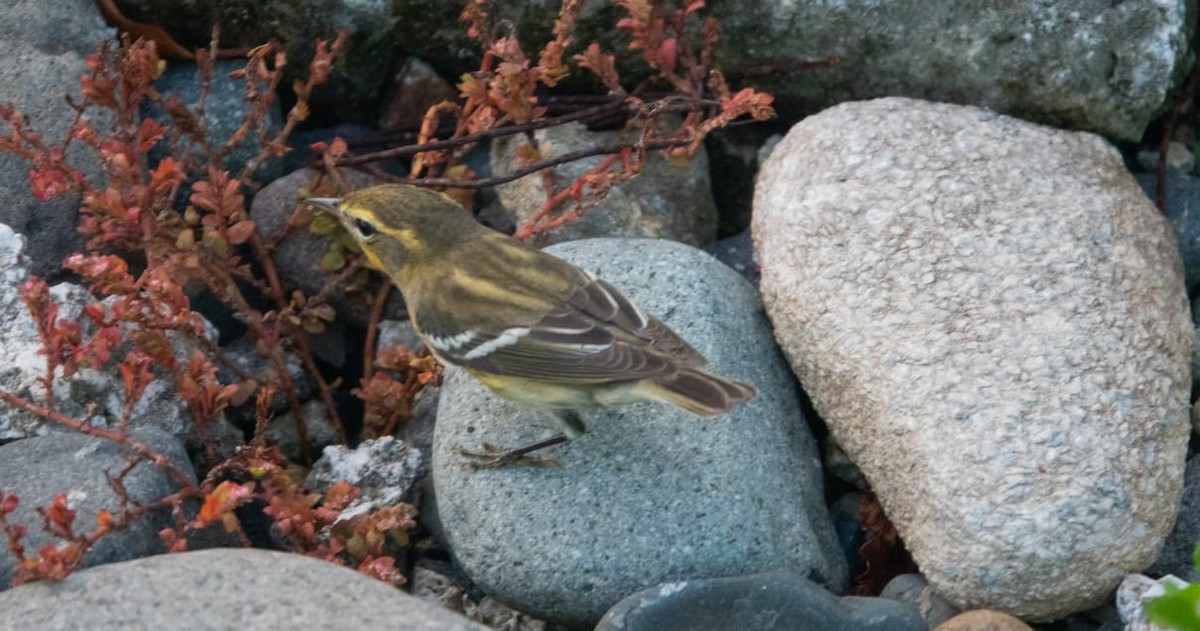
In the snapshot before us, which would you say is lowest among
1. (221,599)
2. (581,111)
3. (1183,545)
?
(1183,545)

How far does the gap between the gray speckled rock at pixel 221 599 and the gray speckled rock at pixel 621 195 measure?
2.27 meters

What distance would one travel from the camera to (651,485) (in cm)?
470

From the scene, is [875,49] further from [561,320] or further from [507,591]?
[507,591]

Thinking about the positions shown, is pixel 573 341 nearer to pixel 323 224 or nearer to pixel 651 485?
pixel 651 485

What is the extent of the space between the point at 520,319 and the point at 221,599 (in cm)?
Answer: 152

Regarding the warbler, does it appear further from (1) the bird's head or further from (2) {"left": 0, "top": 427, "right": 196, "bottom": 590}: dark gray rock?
(2) {"left": 0, "top": 427, "right": 196, "bottom": 590}: dark gray rock

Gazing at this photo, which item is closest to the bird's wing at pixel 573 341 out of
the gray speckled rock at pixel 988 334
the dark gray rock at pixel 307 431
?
the gray speckled rock at pixel 988 334

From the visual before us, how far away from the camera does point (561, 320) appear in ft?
15.9

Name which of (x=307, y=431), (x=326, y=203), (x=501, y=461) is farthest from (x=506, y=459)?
(x=326, y=203)

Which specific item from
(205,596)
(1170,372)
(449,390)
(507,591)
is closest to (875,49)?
(1170,372)

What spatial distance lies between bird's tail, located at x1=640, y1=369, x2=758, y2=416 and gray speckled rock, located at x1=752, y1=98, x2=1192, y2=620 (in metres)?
0.52

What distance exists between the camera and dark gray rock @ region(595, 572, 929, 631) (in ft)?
13.8

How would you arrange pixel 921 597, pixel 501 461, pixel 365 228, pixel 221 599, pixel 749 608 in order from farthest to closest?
pixel 365 228, pixel 501 461, pixel 921 597, pixel 749 608, pixel 221 599

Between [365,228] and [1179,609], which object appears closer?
[1179,609]
